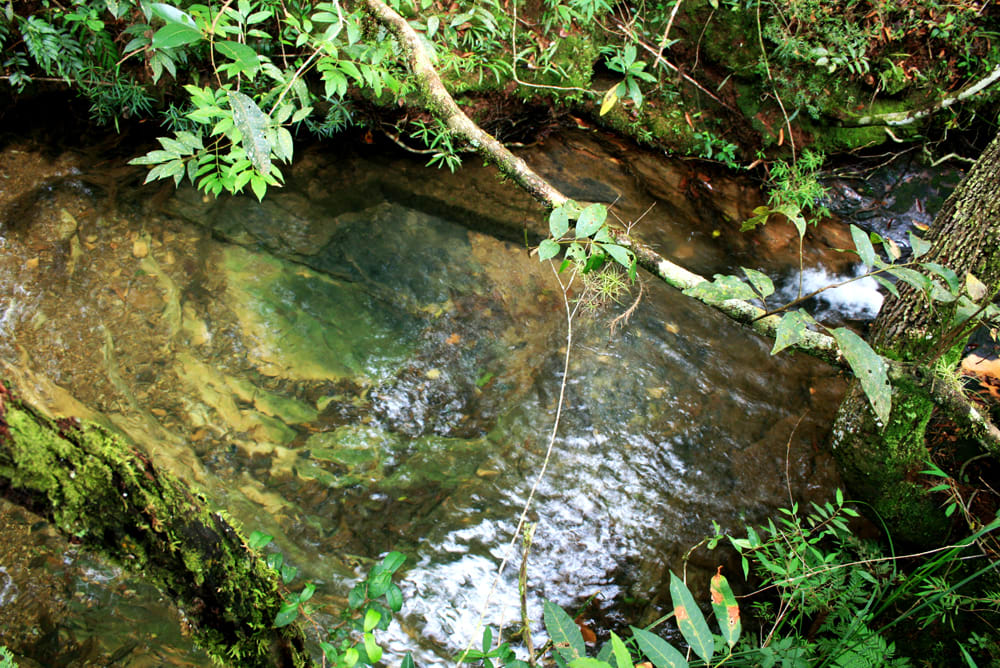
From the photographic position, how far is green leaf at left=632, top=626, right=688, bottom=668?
3.66ft

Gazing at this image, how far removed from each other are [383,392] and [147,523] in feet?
5.56

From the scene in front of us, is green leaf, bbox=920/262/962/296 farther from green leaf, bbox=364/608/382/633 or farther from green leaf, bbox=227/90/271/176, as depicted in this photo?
green leaf, bbox=227/90/271/176

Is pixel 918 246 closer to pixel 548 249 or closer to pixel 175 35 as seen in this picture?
pixel 548 249

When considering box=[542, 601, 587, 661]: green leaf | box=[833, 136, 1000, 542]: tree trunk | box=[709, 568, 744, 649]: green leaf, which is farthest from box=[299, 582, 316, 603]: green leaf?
box=[833, 136, 1000, 542]: tree trunk

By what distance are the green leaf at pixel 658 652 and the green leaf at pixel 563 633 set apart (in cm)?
17

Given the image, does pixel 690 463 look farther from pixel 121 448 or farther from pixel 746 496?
pixel 121 448

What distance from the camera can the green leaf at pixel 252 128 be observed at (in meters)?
1.53

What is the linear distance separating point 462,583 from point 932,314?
7.73 ft

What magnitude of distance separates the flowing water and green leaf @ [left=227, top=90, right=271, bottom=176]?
140 centimetres

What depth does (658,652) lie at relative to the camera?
1127 millimetres

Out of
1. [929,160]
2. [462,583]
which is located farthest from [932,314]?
[929,160]

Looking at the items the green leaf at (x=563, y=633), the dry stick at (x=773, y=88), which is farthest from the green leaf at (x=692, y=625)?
the dry stick at (x=773, y=88)

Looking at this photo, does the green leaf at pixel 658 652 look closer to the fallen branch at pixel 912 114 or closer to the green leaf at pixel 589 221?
the green leaf at pixel 589 221

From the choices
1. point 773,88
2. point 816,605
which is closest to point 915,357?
point 816,605
